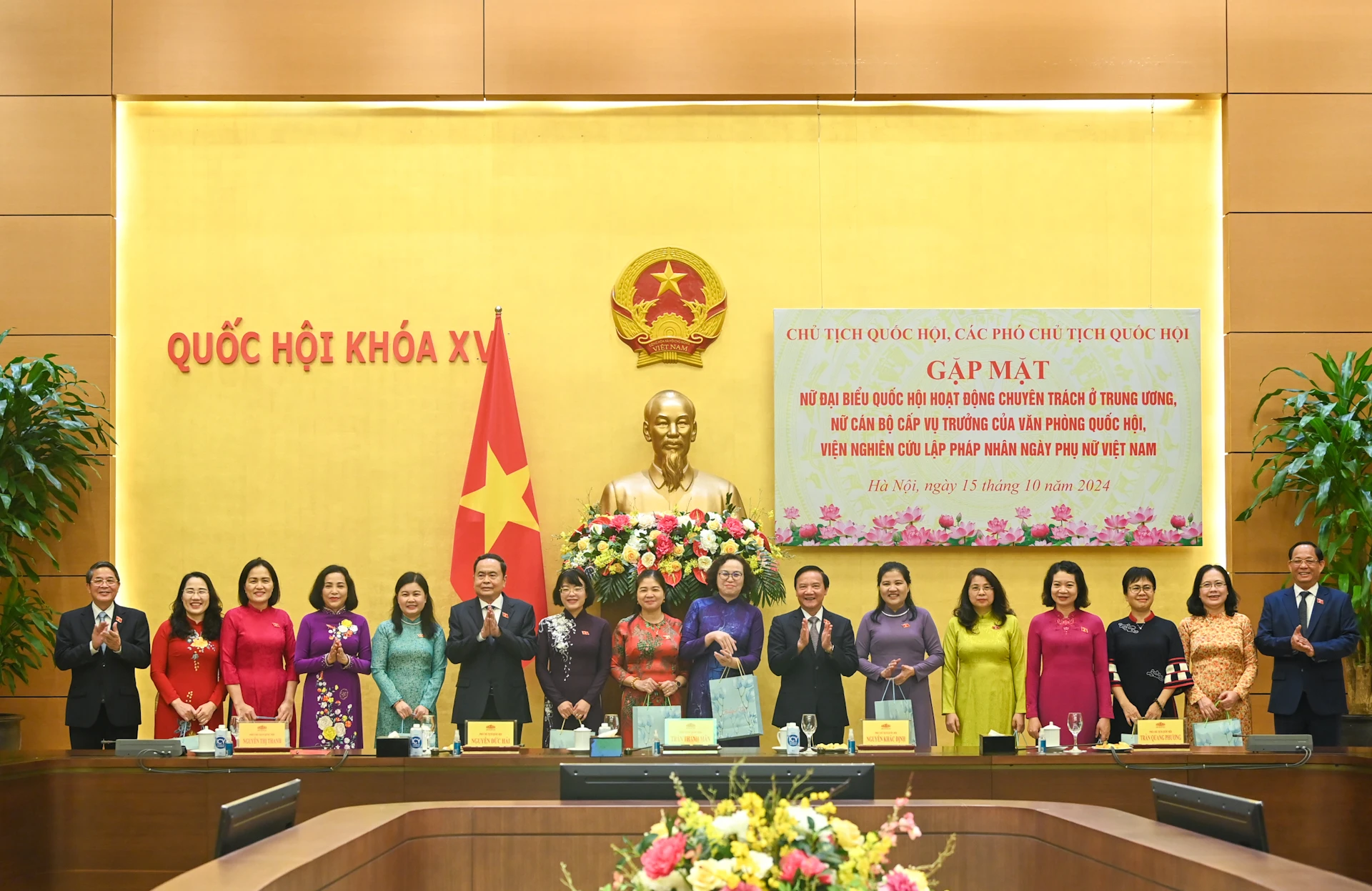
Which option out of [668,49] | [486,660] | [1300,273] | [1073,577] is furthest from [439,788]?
[1300,273]

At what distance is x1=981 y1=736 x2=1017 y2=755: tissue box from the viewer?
439 centimetres

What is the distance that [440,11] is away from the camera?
22.7 feet

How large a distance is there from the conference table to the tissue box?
49 millimetres

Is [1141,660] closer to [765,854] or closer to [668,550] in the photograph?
[668,550]

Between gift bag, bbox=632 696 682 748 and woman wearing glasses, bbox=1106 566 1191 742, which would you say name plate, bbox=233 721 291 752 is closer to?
gift bag, bbox=632 696 682 748

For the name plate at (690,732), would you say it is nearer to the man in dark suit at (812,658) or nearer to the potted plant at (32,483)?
the man in dark suit at (812,658)

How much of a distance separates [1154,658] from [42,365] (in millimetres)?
5334

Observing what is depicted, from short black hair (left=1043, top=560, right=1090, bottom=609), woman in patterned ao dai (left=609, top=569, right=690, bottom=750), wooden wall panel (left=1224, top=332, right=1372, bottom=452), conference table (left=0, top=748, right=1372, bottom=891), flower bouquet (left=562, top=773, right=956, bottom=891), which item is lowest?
conference table (left=0, top=748, right=1372, bottom=891)

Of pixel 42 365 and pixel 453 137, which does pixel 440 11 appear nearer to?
pixel 453 137

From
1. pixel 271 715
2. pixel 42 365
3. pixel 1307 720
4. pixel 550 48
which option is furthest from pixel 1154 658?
pixel 42 365

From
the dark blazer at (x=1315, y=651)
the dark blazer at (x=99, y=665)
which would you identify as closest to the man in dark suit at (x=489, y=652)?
the dark blazer at (x=99, y=665)

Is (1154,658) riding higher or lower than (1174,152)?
lower

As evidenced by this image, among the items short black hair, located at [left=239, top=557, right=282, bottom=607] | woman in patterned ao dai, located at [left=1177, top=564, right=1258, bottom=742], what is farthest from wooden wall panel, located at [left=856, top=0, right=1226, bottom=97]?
short black hair, located at [left=239, top=557, right=282, bottom=607]

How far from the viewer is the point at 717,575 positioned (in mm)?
5473
